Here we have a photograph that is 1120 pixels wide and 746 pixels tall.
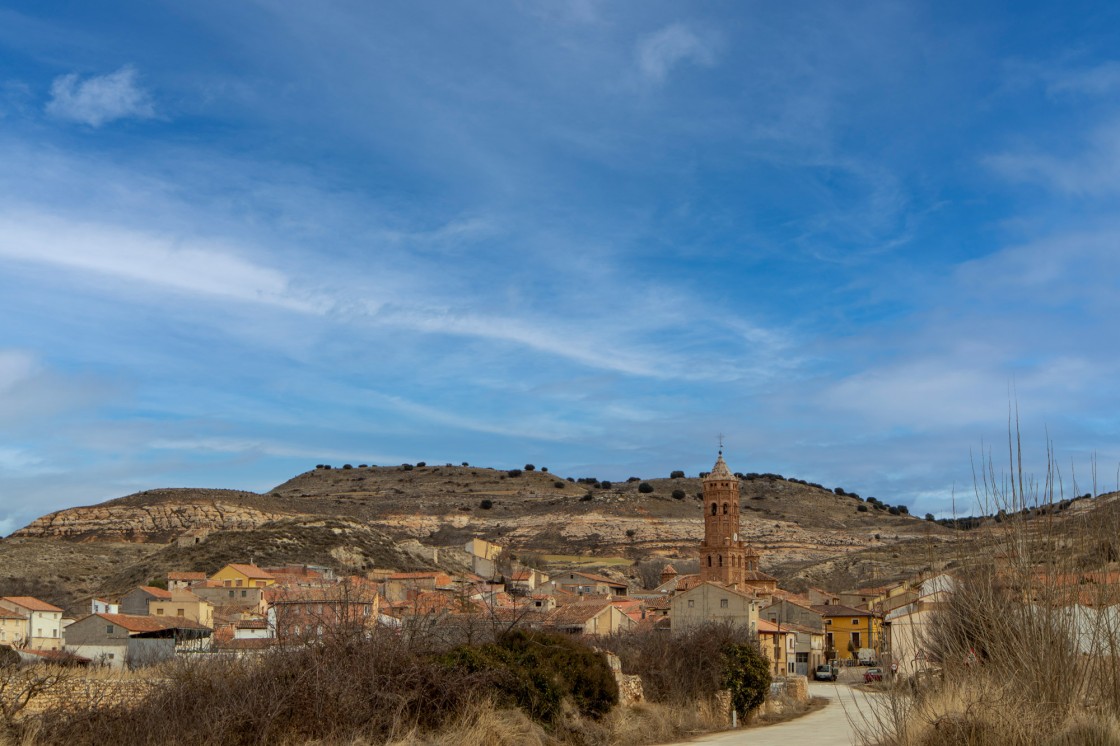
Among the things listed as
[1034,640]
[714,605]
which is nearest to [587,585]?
[714,605]

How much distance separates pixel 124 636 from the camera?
39.2 m

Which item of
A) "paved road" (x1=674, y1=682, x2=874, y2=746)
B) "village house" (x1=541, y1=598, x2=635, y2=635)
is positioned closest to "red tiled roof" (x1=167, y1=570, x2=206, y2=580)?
"village house" (x1=541, y1=598, x2=635, y2=635)

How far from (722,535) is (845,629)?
14408mm

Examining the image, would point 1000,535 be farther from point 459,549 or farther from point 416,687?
point 459,549

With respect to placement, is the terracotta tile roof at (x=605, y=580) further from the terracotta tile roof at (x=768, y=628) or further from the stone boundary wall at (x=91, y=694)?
the stone boundary wall at (x=91, y=694)

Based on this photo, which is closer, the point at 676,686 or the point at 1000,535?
the point at 1000,535


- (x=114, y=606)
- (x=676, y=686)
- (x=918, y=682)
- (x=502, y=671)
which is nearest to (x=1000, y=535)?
(x=918, y=682)

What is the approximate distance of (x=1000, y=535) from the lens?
11836mm

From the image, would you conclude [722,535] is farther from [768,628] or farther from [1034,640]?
[1034,640]

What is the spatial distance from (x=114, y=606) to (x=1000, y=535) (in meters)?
56.9

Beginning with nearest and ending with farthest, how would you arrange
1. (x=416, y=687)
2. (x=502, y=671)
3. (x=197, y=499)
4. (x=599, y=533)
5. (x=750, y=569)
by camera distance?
1. (x=416, y=687)
2. (x=502, y=671)
3. (x=750, y=569)
4. (x=197, y=499)
5. (x=599, y=533)

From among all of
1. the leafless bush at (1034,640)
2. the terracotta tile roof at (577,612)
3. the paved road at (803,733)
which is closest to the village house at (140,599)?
the terracotta tile roof at (577,612)

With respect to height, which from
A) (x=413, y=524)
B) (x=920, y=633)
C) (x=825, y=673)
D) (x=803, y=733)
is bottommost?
(x=825, y=673)

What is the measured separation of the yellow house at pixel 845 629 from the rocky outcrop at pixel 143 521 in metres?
55.7
